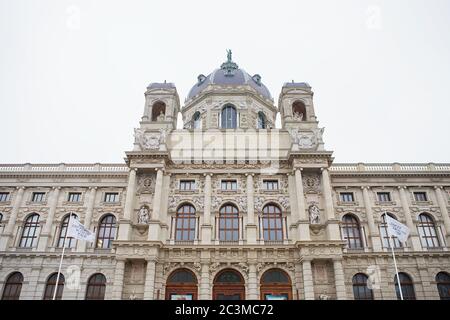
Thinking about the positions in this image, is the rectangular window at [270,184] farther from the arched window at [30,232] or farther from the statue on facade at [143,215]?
the arched window at [30,232]

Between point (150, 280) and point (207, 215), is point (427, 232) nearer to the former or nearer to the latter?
point (207, 215)

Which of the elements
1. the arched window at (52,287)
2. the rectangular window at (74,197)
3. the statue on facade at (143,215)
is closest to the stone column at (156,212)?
the statue on facade at (143,215)

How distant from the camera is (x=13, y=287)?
3083 centimetres

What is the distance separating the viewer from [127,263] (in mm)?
28516

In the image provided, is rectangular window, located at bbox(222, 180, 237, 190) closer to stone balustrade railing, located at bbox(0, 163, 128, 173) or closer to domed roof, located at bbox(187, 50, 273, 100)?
stone balustrade railing, located at bbox(0, 163, 128, 173)

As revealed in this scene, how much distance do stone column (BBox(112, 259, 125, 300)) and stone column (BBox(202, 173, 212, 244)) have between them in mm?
7036

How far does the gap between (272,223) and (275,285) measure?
18.0ft

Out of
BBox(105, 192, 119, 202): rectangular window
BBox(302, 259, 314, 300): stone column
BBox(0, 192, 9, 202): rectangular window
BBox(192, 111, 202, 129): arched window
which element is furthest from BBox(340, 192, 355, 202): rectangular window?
BBox(0, 192, 9, 202): rectangular window

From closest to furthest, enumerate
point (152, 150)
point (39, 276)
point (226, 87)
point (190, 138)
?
point (39, 276) < point (152, 150) < point (190, 138) < point (226, 87)

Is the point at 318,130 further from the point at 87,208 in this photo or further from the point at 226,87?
the point at 87,208

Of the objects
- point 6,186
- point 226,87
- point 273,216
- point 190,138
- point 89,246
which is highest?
point 226,87

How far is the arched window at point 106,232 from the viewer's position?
3256 cm
